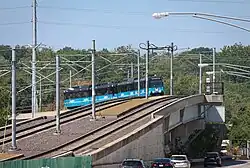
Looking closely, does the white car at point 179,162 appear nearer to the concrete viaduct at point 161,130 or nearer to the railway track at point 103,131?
the concrete viaduct at point 161,130

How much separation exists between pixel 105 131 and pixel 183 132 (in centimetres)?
3445

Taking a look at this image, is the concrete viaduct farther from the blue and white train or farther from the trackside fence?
the blue and white train

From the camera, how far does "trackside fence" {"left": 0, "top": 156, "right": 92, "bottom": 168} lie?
29.5 m

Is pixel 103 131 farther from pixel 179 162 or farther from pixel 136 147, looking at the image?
pixel 179 162

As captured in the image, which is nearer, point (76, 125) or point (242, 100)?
point (76, 125)

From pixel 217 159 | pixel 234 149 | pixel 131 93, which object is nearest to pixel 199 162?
pixel 217 159

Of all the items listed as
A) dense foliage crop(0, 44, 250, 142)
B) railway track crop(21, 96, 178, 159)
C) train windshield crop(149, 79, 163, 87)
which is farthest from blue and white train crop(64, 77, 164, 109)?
railway track crop(21, 96, 178, 159)

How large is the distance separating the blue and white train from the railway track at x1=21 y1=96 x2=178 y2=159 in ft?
48.7

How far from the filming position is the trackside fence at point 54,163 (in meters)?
29.5

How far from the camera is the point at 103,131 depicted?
53.6m

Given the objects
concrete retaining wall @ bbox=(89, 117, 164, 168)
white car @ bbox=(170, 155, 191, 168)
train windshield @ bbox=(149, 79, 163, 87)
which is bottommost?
white car @ bbox=(170, 155, 191, 168)

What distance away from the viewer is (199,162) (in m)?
74.5

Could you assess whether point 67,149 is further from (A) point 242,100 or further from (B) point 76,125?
(A) point 242,100

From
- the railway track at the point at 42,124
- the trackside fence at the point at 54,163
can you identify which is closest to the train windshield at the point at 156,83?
the railway track at the point at 42,124
